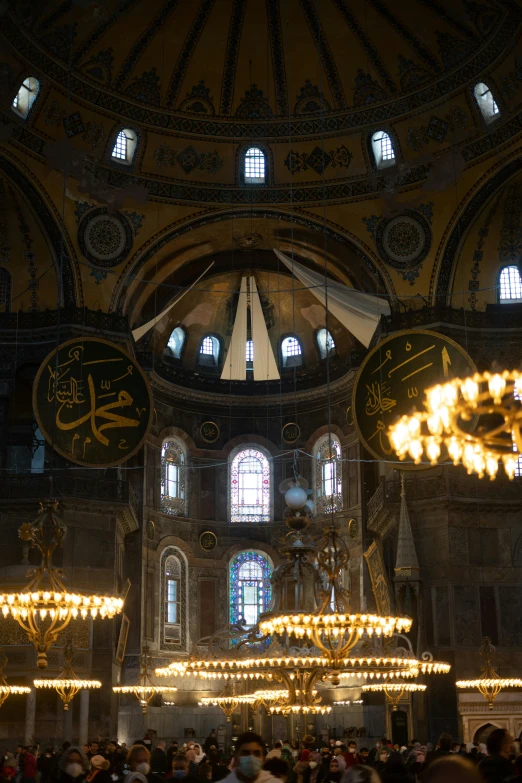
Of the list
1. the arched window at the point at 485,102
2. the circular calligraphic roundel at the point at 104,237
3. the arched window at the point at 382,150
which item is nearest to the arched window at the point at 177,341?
the circular calligraphic roundel at the point at 104,237

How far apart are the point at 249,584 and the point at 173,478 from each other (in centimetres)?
310

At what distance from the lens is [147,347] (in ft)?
82.0

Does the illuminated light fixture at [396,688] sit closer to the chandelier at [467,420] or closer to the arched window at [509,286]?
the arched window at [509,286]

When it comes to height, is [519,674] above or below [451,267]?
below

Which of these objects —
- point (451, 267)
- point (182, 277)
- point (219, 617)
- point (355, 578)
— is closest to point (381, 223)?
point (451, 267)

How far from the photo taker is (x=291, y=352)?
26.5m

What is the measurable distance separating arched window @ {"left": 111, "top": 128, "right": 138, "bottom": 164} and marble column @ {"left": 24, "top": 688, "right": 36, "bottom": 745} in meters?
10.4

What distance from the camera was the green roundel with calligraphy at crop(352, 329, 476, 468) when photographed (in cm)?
1886

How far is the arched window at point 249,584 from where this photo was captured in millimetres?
25906

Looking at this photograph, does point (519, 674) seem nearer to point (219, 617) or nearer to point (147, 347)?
point (219, 617)

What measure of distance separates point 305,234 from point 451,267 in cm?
338

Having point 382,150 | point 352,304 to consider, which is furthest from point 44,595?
point 382,150

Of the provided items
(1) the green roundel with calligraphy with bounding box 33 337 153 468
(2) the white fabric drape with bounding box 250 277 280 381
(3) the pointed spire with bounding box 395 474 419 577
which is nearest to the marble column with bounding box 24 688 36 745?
(1) the green roundel with calligraphy with bounding box 33 337 153 468

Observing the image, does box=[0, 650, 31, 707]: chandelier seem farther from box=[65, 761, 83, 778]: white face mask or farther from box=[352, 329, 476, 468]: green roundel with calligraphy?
box=[65, 761, 83, 778]: white face mask
